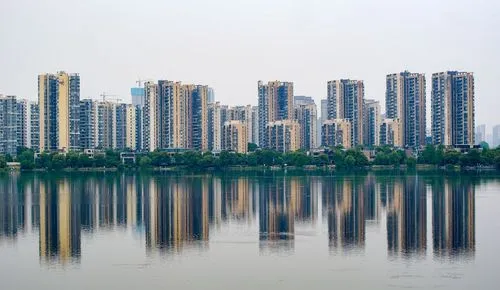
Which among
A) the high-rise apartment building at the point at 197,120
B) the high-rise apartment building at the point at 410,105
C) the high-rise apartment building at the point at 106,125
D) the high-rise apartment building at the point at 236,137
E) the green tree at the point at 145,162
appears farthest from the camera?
the high-rise apartment building at the point at 106,125

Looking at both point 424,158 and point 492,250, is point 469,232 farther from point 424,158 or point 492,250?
point 424,158

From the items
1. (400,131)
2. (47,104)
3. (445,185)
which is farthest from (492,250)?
(400,131)

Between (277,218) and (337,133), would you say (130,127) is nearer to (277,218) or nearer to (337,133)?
(337,133)

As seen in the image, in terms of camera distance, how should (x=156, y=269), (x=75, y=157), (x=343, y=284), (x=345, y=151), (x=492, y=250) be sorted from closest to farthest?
(x=343, y=284) < (x=156, y=269) < (x=492, y=250) < (x=75, y=157) < (x=345, y=151)

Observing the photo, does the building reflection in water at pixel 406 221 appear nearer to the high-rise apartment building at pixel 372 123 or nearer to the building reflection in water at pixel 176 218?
the building reflection in water at pixel 176 218

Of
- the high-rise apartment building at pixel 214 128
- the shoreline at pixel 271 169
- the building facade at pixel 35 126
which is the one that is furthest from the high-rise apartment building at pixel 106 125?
the shoreline at pixel 271 169

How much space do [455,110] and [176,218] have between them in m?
49.8

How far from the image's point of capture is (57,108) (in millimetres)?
65438

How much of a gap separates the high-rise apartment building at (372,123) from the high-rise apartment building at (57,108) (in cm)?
2908

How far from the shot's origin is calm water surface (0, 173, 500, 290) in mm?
14469

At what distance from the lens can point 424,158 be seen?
63438 mm

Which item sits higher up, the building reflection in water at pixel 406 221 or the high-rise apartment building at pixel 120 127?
the high-rise apartment building at pixel 120 127

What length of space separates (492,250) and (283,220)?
681 cm

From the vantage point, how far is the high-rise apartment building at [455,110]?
223 feet
